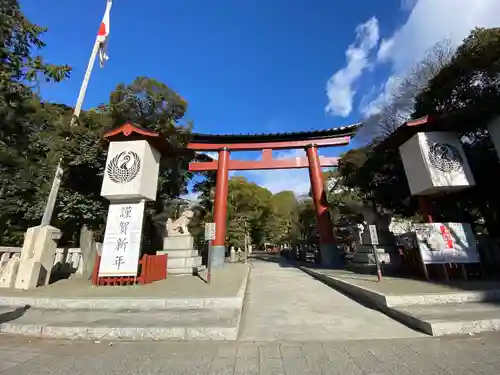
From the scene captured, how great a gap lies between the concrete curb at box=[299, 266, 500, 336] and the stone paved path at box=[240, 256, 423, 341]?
0.16 metres

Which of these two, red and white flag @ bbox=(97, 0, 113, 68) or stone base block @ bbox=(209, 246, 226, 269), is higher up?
red and white flag @ bbox=(97, 0, 113, 68)

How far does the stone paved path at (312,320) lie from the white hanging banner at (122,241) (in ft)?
13.5

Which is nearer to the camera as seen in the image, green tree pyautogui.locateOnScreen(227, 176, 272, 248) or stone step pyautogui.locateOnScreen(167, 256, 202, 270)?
stone step pyautogui.locateOnScreen(167, 256, 202, 270)

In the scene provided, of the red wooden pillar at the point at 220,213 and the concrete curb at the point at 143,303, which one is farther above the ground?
the red wooden pillar at the point at 220,213

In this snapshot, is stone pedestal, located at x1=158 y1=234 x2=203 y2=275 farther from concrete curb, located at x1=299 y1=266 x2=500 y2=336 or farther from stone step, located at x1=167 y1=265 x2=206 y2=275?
concrete curb, located at x1=299 y1=266 x2=500 y2=336

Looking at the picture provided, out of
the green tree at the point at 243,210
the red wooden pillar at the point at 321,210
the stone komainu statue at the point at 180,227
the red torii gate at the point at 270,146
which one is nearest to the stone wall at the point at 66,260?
the stone komainu statue at the point at 180,227

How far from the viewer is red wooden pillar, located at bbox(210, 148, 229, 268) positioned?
14.4 m

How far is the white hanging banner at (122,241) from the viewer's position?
837cm

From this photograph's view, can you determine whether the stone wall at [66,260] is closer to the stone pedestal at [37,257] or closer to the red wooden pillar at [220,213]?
the stone pedestal at [37,257]

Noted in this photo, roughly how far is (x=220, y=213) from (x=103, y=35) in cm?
1044

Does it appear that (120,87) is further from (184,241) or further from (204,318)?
(204,318)

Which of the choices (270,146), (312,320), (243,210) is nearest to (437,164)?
(312,320)

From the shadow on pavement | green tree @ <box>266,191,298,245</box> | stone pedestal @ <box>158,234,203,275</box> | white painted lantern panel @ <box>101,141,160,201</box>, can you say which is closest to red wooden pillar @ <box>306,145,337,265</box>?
stone pedestal @ <box>158,234,203,275</box>

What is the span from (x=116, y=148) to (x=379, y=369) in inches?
389
